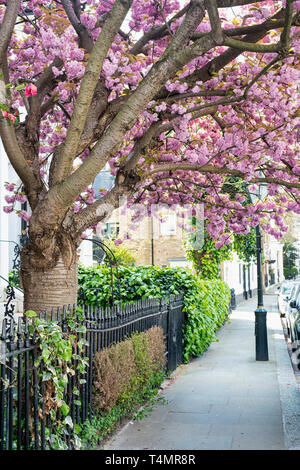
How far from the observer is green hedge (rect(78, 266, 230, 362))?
1127cm

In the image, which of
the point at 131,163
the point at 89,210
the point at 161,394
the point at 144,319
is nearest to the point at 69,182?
the point at 89,210

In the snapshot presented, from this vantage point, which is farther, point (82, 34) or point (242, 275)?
point (242, 275)

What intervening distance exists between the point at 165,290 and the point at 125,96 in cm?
552

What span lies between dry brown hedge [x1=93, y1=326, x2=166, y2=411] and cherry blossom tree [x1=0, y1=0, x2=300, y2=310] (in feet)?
2.90

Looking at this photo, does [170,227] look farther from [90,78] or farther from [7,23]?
[90,78]

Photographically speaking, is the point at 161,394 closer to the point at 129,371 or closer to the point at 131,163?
the point at 129,371

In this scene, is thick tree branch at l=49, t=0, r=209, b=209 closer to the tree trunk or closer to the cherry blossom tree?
the cherry blossom tree

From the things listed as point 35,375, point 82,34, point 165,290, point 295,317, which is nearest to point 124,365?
point 35,375

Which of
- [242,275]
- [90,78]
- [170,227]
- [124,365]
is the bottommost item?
[124,365]

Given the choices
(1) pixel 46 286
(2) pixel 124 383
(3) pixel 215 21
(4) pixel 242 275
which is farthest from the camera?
(4) pixel 242 275

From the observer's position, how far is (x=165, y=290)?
11.2 meters

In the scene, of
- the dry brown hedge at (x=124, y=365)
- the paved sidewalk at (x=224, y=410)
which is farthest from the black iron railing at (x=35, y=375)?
the paved sidewalk at (x=224, y=410)

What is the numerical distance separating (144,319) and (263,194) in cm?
461

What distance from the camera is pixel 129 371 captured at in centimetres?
655
